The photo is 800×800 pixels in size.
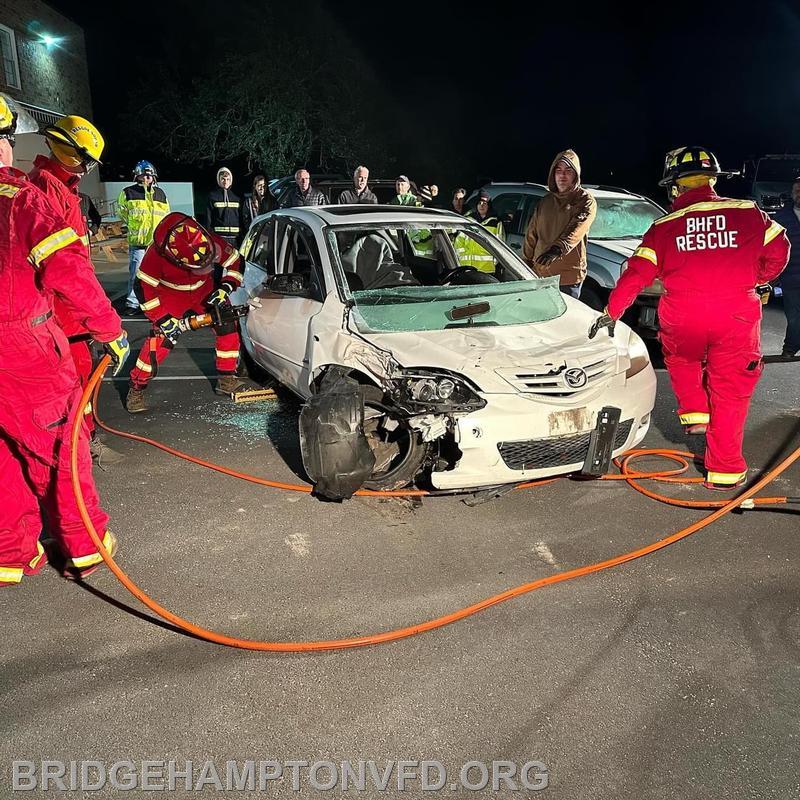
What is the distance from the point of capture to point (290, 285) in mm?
4227

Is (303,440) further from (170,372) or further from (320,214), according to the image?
(170,372)

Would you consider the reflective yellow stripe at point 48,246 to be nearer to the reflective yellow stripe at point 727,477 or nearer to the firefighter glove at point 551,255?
the reflective yellow stripe at point 727,477

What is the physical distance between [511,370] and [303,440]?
1.10 m

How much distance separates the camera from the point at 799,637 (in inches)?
104

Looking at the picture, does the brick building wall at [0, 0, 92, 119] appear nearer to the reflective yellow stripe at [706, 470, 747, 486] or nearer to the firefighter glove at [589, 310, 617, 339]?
the firefighter glove at [589, 310, 617, 339]

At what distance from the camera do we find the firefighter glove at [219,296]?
16.1ft

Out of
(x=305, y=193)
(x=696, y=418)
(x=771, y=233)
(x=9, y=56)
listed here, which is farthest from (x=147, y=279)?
(x=9, y=56)

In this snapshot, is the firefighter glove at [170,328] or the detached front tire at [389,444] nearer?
the detached front tire at [389,444]

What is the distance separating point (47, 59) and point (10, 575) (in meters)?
24.0

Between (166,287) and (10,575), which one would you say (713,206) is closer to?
(166,287)

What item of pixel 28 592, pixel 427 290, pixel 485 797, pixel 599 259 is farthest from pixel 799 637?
pixel 599 259

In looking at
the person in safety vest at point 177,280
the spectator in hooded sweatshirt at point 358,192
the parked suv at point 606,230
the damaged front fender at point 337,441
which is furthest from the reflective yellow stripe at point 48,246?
the spectator in hooded sweatshirt at point 358,192

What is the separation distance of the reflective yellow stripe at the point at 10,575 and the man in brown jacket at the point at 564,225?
4.21 m

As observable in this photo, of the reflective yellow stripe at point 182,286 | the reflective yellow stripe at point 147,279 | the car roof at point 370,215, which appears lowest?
the reflective yellow stripe at point 182,286
